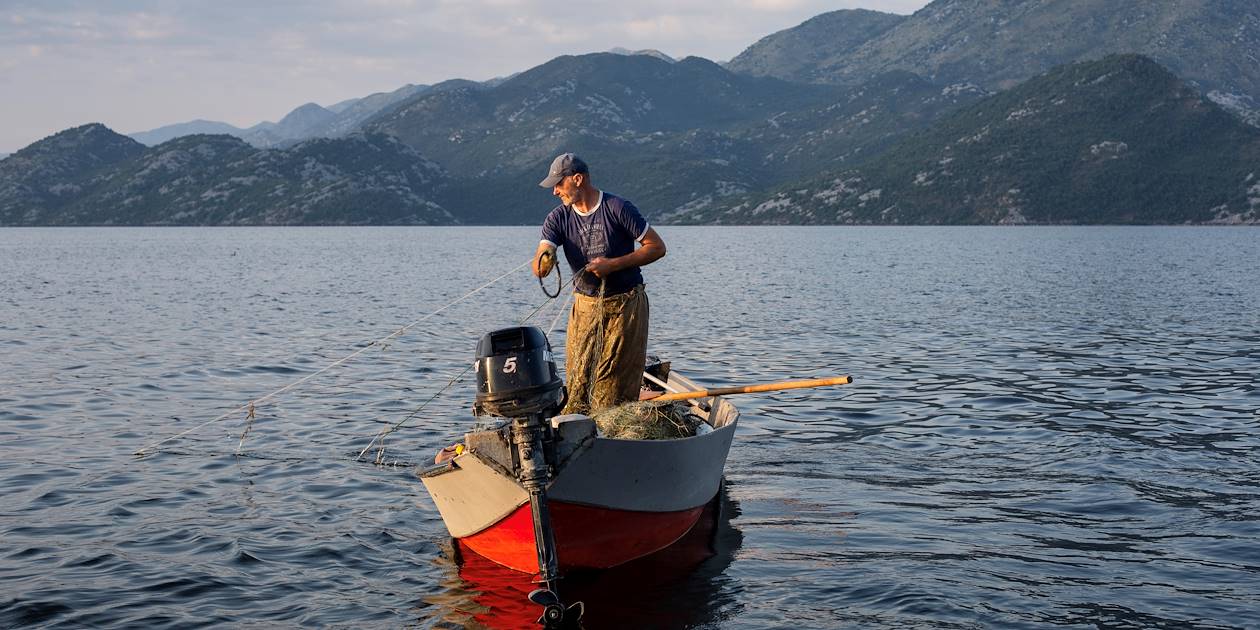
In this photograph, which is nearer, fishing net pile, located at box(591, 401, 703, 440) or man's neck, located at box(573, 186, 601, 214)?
fishing net pile, located at box(591, 401, 703, 440)

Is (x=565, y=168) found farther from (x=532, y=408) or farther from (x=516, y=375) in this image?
(x=532, y=408)

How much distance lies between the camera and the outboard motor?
32.2 feet

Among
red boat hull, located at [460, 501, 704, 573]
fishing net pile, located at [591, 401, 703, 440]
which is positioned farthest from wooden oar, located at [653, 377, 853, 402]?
red boat hull, located at [460, 501, 704, 573]

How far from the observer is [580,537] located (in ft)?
36.2

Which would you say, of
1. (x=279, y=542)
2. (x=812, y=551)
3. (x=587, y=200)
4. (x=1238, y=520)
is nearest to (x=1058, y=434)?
(x=1238, y=520)

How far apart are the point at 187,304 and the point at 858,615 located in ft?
147

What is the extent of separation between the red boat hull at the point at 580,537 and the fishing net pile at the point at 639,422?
817mm

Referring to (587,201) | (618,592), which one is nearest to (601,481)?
(618,592)

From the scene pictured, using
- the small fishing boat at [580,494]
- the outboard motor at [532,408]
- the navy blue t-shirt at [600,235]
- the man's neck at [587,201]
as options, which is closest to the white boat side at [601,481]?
the small fishing boat at [580,494]

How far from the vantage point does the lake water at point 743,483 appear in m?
11.0

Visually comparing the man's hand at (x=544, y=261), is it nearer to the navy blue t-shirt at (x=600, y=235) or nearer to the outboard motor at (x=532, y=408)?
the navy blue t-shirt at (x=600, y=235)

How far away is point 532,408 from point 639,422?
6.33 ft

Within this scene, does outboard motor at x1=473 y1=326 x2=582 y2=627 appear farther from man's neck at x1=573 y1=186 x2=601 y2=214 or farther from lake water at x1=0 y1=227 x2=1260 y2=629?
man's neck at x1=573 y1=186 x2=601 y2=214

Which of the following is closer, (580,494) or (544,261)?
(580,494)
